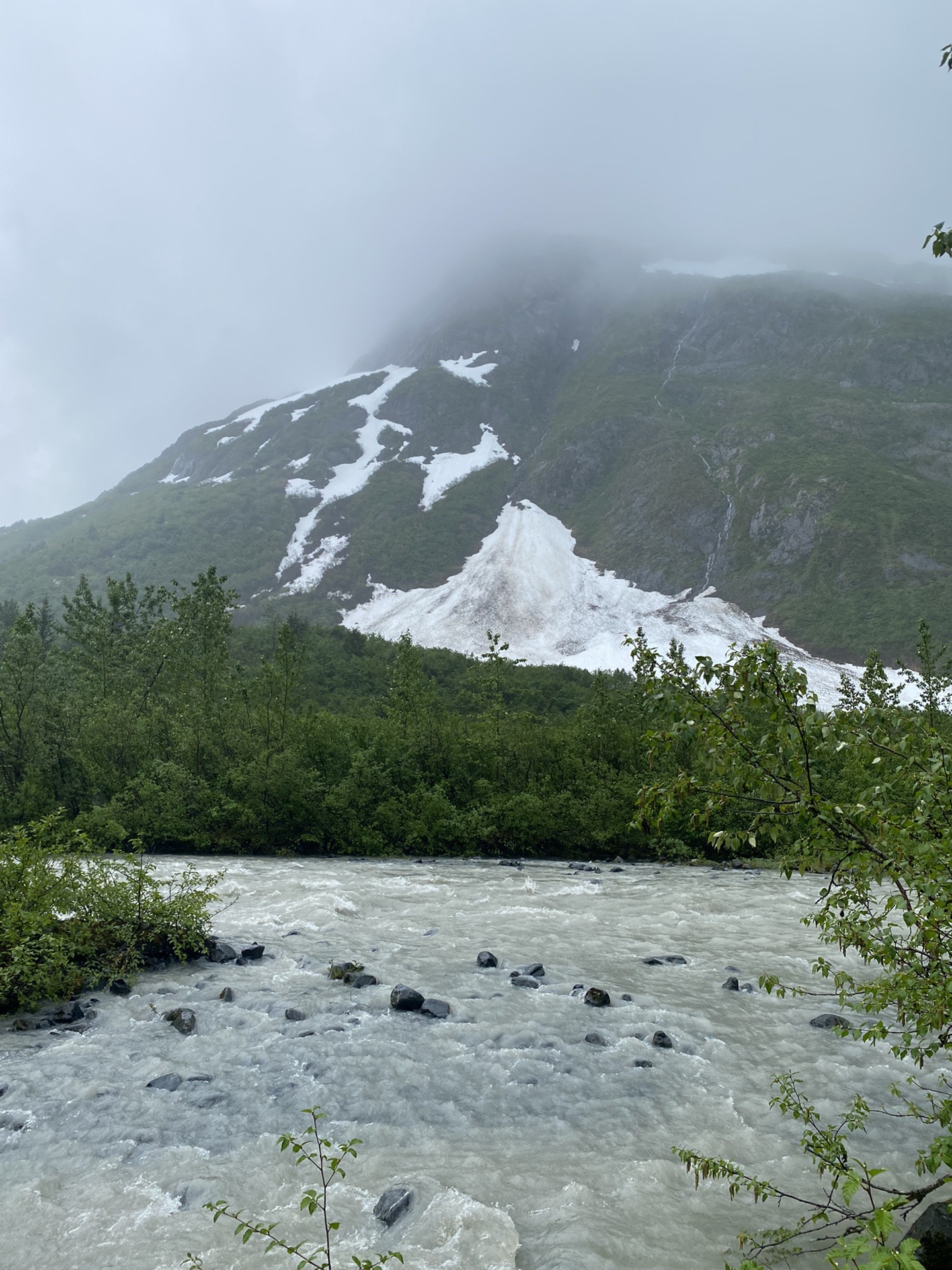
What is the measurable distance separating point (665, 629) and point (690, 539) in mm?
40595

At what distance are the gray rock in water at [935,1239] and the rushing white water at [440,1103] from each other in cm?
144

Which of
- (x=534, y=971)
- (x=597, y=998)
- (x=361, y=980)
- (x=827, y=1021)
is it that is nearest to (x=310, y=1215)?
(x=361, y=980)

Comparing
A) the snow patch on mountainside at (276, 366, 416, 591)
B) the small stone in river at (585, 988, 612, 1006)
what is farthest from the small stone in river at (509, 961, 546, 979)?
the snow patch on mountainside at (276, 366, 416, 591)

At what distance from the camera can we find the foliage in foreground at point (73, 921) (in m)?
9.58

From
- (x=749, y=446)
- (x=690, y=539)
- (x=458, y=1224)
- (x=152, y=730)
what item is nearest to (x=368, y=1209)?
(x=458, y=1224)

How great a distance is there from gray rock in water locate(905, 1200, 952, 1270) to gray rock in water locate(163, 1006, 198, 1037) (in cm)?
808

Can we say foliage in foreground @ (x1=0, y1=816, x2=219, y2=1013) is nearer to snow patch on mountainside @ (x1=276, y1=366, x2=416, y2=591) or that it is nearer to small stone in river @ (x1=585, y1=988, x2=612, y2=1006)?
small stone in river @ (x1=585, y1=988, x2=612, y2=1006)

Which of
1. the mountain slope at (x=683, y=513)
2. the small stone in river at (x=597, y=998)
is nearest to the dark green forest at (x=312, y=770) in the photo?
the small stone in river at (x=597, y=998)

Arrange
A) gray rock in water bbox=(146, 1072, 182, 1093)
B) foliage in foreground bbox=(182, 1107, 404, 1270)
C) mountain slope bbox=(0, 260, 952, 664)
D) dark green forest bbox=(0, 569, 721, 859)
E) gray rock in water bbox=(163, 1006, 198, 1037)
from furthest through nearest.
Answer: mountain slope bbox=(0, 260, 952, 664) → dark green forest bbox=(0, 569, 721, 859) → gray rock in water bbox=(163, 1006, 198, 1037) → gray rock in water bbox=(146, 1072, 182, 1093) → foliage in foreground bbox=(182, 1107, 404, 1270)

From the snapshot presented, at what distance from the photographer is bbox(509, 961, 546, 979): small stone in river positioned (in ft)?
36.8

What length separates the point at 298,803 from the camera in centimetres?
2505

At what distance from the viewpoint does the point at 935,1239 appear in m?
4.32

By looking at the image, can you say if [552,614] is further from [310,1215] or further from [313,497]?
[310,1215]

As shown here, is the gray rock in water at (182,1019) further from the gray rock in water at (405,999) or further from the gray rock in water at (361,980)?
the gray rock in water at (405,999)
